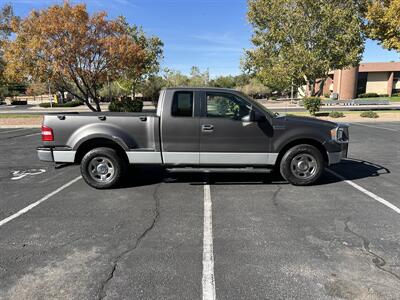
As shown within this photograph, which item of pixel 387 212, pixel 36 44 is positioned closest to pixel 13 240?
pixel 387 212

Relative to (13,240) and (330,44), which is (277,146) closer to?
(13,240)

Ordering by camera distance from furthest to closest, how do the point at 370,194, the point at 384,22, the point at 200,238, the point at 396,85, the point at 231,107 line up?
the point at 396,85 → the point at 384,22 → the point at 231,107 → the point at 370,194 → the point at 200,238

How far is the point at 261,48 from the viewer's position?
24.6 meters

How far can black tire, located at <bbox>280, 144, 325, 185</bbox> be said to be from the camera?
609 cm

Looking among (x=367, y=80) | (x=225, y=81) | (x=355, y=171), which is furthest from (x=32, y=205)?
(x=225, y=81)

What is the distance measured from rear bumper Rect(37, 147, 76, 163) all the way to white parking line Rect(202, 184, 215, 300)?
266 cm

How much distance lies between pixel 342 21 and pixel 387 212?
743 inches

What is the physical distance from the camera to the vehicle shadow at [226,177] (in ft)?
21.6

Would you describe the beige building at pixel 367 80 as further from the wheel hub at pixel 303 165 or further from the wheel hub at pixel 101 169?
the wheel hub at pixel 101 169

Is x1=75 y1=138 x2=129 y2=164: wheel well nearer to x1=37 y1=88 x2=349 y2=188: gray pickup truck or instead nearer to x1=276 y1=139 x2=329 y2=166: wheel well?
x1=37 y1=88 x2=349 y2=188: gray pickup truck

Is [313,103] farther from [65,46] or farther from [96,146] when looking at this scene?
[96,146]

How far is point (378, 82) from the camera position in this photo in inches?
2891

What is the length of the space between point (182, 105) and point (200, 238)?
8.98 ft

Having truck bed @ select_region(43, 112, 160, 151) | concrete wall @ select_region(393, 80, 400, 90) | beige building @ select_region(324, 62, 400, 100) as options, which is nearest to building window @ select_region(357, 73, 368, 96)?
beige building @ select_region(324, 62, 400, 100)
